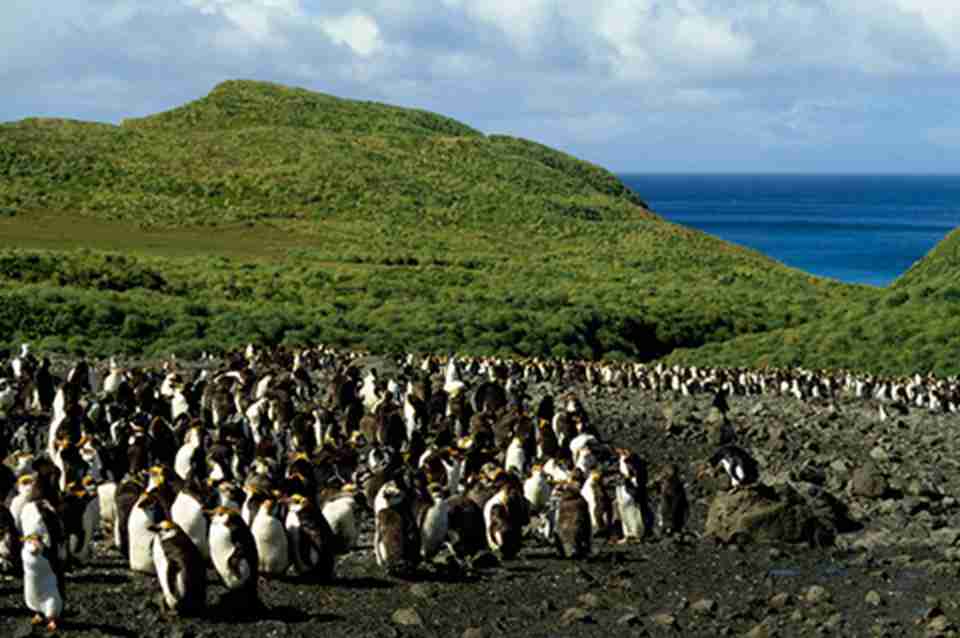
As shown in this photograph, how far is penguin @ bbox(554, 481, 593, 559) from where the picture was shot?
14727 millimetres

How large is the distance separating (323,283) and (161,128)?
69749 millimetres

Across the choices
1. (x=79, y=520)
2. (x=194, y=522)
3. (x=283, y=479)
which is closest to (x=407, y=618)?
(x=194, y=522)

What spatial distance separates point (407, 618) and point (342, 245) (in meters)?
70.6

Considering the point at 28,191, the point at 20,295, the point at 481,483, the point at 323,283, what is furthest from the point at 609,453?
the point at 28,191

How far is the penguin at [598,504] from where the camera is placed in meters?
16.0

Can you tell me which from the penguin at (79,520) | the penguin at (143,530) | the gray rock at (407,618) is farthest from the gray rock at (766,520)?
the penguin at (79,520)

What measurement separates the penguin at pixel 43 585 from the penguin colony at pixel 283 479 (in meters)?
0.02

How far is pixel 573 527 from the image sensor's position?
14.7m

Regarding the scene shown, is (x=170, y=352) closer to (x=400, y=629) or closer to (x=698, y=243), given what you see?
(x=400, y=629)

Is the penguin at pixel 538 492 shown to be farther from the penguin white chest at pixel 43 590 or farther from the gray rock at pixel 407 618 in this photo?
the penguin white chest at pixel 43 590

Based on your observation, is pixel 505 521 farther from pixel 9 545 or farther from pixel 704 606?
pixel 9 545

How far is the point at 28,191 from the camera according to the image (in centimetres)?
8875

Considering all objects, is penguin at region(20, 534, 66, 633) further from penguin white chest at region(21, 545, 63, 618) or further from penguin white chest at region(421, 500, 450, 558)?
penguin white chest at region(421, 500, 450, 558)

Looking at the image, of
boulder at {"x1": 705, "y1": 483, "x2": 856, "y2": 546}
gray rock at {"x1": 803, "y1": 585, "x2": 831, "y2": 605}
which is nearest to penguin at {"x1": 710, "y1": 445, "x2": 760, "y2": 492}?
boulder at {"x1": 705, "y1": 483, "x2": 856, "y2": 546}
